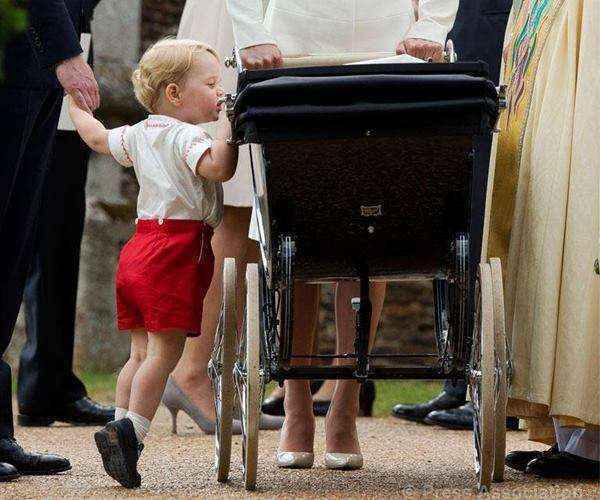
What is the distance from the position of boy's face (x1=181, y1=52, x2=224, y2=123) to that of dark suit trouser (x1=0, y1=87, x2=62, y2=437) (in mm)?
385

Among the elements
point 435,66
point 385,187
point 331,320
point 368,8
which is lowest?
point 331,320

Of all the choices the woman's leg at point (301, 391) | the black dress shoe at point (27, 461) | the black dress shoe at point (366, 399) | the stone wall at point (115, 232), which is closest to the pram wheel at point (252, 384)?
the woman's leg at point (301, 391)

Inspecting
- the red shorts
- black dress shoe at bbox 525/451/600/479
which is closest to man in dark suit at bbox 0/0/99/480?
the red shorts

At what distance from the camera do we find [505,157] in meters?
3.83

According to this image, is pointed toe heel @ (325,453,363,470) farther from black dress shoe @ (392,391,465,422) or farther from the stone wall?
the stone wall

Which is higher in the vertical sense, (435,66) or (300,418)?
(435,66)

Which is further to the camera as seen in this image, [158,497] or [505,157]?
[505,157]

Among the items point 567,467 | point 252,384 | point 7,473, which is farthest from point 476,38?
point 7,473

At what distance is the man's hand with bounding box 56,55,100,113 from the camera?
11.8ft

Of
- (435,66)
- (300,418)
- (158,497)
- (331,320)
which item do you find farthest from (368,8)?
(331,320)

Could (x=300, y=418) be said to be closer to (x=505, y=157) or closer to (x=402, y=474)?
(x=402, y=474)

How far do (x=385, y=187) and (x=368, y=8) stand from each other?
112cm

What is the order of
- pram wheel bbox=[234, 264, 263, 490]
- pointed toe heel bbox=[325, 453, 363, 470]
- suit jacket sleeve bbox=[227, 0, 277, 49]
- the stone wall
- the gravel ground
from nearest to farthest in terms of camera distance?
pram wheel bbox=[234, 264, 263, 490] → the gravel ground → suit jacket sleeve bbox=[227, 0, 277, 49] → pointed toe heel bbox=[325, 453, 363, 470] → the stone wall

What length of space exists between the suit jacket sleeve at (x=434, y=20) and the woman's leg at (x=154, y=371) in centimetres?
116
